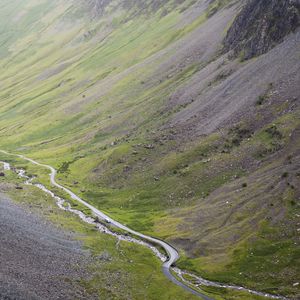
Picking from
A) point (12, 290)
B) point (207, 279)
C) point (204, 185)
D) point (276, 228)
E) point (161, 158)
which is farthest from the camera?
point (161, 158)

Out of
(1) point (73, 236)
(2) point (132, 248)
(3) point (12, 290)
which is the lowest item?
(2) point (132, 248)

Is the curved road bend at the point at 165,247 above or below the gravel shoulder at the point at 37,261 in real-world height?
below

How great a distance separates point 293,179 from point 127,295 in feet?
180

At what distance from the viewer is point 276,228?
11725 centimetres

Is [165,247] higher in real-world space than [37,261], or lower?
lower

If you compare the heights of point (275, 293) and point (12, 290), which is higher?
point (12, 290)

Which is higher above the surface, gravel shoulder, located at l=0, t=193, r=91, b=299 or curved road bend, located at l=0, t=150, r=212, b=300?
gravel shoulder, located at l=0, t=193, r=91, b=299

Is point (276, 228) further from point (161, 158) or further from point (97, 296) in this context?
point (161, 158)

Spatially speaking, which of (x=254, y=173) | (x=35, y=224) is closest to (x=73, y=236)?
(x=35, y=224)

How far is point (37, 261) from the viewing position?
109625 millimetres

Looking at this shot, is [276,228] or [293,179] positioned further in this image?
A: [293,179]

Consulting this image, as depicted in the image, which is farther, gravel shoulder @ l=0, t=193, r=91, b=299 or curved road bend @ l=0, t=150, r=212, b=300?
curved road bend @ l=0, t=150, r=212, b=300

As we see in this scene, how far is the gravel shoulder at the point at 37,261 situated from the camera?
94.8 metres

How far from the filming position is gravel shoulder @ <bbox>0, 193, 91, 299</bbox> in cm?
9481
